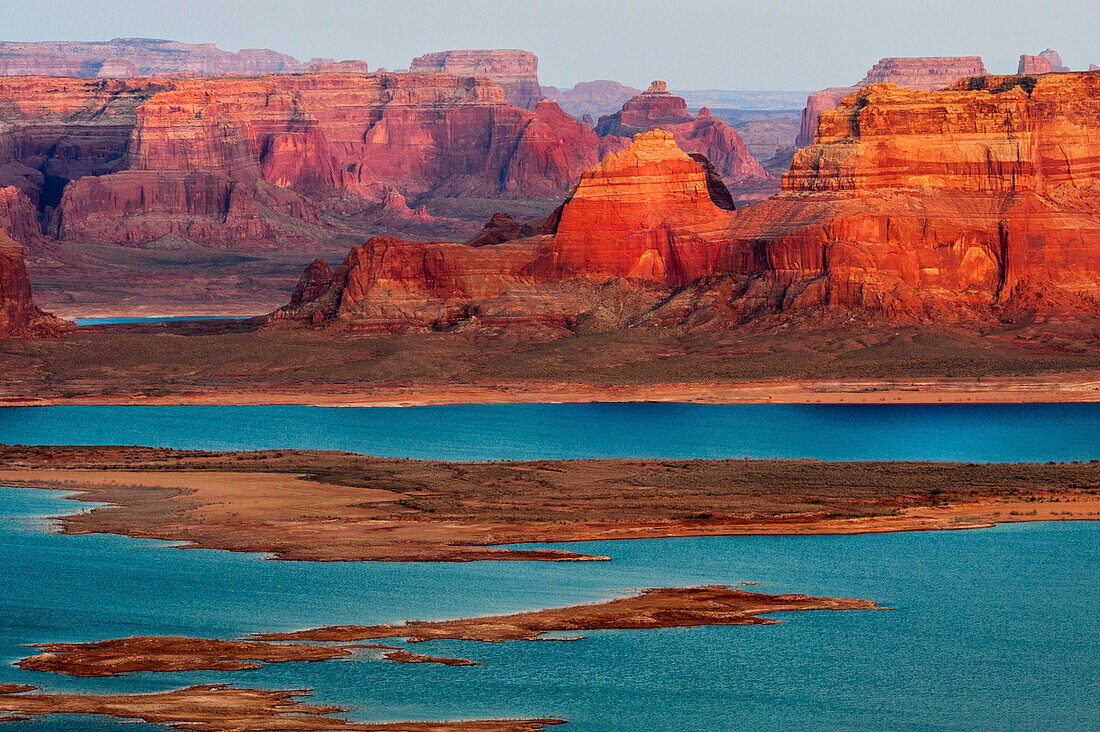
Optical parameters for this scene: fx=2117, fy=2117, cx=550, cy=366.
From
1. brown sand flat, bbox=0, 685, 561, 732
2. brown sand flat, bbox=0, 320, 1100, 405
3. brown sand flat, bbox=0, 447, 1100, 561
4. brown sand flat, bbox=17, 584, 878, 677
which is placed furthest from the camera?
brown sand flat, bbox=0, 320, 1100, 405

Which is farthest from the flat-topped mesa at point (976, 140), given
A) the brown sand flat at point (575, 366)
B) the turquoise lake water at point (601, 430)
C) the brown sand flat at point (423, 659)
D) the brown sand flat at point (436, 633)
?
the brown sand flat at point (423, 659)

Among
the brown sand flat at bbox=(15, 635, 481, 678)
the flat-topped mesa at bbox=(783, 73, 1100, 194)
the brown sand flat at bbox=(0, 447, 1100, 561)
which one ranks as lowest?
the brown sand flat at bbox=(0, 447, 1100, 561)

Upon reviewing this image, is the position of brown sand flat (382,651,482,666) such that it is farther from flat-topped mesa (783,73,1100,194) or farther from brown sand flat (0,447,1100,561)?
flat-topped mesa (783,73,1100,194)

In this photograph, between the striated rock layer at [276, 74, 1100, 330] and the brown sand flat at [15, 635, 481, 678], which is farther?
the striated rock layer at [276, 74, 1100, 330]

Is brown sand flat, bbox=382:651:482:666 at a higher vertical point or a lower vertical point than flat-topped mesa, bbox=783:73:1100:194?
lower

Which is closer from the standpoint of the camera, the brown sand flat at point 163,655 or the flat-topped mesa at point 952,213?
the brown sand flat at point 163,655

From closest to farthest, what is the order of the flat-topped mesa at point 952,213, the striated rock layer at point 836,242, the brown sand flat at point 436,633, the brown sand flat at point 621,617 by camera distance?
the brown sand flat at point 436,633 < the brown sand flat at point 621,617 < the flat-topped mesa at point 952,213 < the striated rock layer at point 836,242

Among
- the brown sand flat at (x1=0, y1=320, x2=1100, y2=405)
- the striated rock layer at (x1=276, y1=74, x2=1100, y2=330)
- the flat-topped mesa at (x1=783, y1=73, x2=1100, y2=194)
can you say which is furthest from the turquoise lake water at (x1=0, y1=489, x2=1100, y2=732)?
the flat-topped mesa at (x1=783, y1=73, x2=1100, y2=194)

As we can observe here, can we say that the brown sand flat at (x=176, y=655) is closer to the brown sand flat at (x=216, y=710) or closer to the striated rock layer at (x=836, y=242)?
the brown sand flat at (x=216, y=710)
